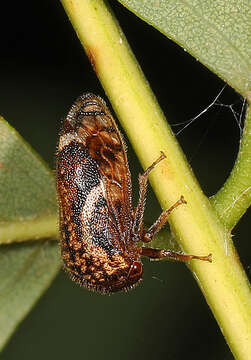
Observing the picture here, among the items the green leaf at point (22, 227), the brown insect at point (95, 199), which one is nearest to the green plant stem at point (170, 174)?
the brown insect at point (95, 199)

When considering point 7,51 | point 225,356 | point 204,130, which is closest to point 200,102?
point 204,130

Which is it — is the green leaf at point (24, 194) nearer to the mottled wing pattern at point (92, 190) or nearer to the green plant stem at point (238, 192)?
the mottled wing pattern at point (92, 190)

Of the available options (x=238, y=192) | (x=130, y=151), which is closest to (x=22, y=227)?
(x=238, y=192)

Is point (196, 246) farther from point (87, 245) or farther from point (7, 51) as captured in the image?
point (7, 51)

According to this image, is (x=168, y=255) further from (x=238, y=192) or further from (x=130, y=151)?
(x=130, y=151)

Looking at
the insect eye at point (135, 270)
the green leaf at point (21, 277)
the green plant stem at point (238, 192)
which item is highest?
the green plant stem at point (238, 192)

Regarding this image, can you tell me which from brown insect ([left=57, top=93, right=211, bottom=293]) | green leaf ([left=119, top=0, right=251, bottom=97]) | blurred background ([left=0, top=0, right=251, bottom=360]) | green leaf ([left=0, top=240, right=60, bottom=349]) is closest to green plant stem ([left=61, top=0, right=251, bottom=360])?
green leaf ([left=119, top=0, right=251, bottom=97])
